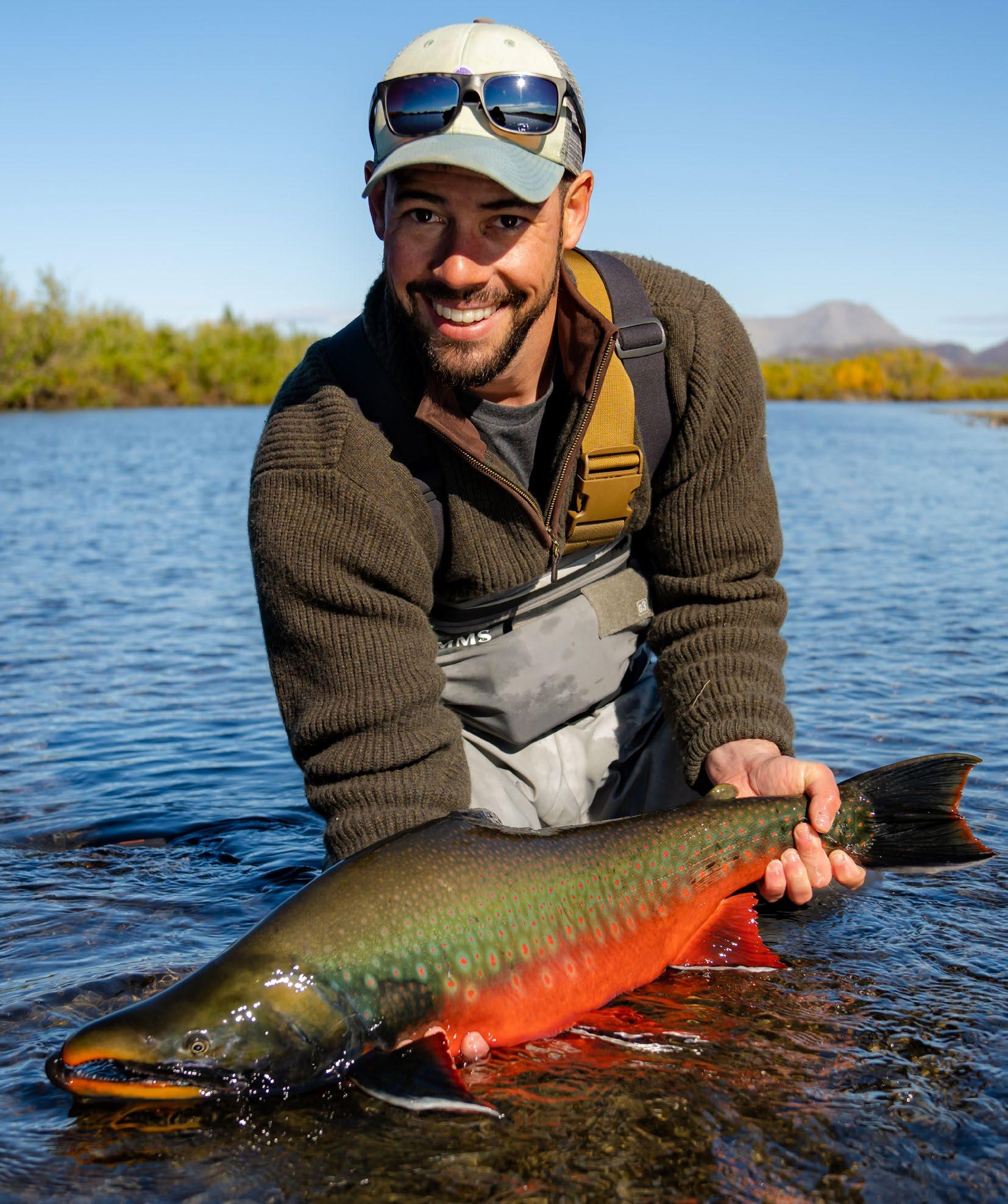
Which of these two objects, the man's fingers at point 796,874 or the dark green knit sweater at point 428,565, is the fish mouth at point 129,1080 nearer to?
the dark green knit sweater at point 428,565

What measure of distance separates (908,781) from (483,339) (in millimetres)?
1506

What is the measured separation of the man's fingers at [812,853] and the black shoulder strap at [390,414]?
1.20 metres

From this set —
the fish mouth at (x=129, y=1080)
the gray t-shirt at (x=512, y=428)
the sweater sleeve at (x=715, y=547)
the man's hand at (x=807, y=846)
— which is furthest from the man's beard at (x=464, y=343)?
the fish mouth at (x=129, y=1080)

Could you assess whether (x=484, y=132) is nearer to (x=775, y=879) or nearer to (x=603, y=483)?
(x=603, y=483)

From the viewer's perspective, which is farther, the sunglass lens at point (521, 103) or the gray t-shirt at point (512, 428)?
the gray t-shirt at point (512, 428)

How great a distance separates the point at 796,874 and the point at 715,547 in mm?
1040

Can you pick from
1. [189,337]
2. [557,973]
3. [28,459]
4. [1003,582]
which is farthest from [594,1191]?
[189,337]

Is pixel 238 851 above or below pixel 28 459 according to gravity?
below

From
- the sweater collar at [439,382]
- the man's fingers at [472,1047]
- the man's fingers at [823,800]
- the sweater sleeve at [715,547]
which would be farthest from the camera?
the sweater sleeve at [715,547]

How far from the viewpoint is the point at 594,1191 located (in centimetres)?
226

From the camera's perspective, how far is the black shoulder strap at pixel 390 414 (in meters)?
3.27

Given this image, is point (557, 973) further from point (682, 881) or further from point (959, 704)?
point (959, 704)

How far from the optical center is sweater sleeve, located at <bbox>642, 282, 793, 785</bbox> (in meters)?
3.50

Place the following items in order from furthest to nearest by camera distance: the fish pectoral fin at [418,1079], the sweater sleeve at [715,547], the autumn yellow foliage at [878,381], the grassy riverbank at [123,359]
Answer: the autumn yellow foliage at [878,381] < the grassy riverbank at [123,359] < the sweater sleeve at [715,547] < the fish pectoral fin at [418,1079]
